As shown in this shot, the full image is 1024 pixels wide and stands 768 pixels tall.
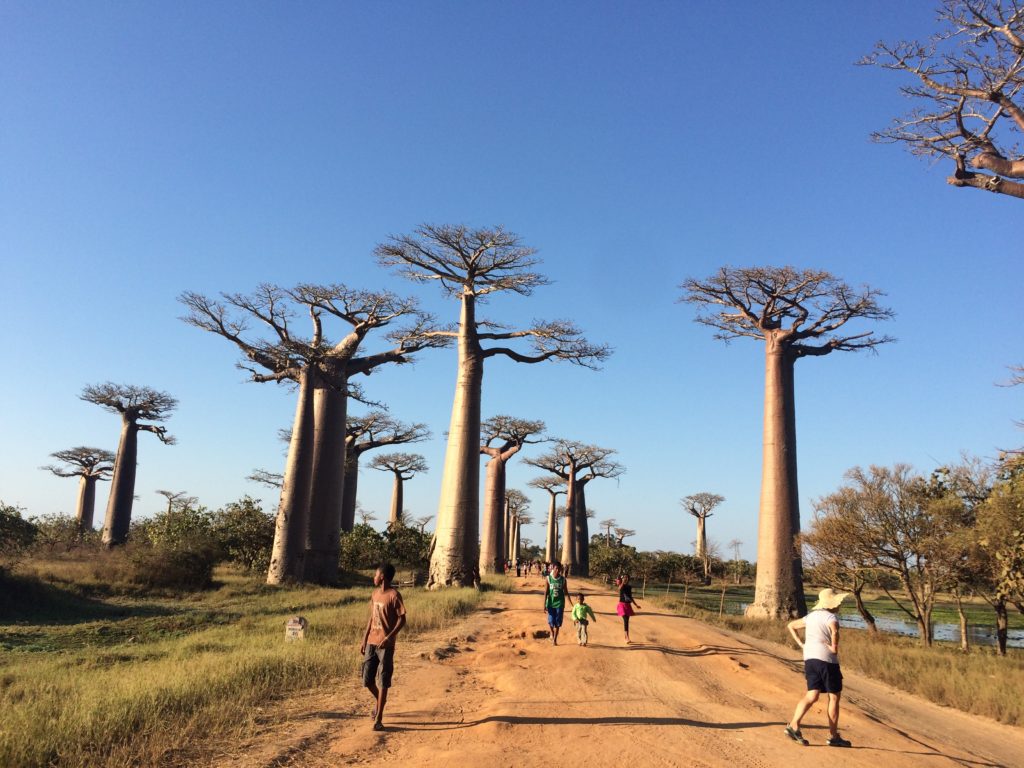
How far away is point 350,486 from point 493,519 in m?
7.12

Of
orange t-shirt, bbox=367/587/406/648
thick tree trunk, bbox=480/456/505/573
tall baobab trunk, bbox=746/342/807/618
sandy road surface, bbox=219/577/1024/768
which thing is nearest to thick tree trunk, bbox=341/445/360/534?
thick tree trunk, bbox=480/456/505/573

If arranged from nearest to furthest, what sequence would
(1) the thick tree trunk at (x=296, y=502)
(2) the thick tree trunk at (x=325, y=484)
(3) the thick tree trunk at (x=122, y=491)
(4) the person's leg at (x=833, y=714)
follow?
(4) the person's leg at (x=833, y=714)
(1) the thick tree trunk at (x=296, y=502)
(2) the thick tree trunk at (x=325, y=484)
(3) the thick tree trunk at (x=122, y=491)

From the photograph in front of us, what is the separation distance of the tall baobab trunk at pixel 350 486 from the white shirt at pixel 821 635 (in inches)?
1063

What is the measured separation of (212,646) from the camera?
8531 millimetres

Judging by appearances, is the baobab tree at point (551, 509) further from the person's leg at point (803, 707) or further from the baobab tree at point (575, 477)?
the person's leg at point (803, 707)

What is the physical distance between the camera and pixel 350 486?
102 ft

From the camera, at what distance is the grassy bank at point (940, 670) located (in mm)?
8742

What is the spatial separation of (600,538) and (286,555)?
46.2 meters

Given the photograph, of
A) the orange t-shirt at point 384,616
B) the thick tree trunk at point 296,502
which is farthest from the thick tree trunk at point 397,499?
the orange t-shirt at point 384,616

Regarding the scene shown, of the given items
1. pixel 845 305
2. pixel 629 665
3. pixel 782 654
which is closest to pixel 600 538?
pixel 845 305

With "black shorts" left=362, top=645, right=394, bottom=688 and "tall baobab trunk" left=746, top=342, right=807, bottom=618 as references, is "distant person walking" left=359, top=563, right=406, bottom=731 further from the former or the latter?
"tall baobab trunk" left=746, top=342, right=807, bottom=618

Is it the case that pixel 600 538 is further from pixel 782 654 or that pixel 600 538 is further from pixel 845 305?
pixel 782 654

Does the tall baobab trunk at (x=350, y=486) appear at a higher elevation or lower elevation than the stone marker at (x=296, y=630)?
higher

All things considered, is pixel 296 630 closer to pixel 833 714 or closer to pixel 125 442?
pixel 833 714
